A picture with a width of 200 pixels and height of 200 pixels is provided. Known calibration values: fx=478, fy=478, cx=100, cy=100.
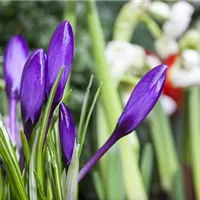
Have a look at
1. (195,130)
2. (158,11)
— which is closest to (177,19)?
(158,11)

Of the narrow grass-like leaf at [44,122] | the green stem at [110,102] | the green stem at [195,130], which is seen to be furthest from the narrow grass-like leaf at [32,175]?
the green stem at [195,130]

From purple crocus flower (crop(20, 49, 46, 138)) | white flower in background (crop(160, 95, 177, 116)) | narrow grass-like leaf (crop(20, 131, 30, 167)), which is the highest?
purple crocus flower (crop(20, 49, 46, 138))

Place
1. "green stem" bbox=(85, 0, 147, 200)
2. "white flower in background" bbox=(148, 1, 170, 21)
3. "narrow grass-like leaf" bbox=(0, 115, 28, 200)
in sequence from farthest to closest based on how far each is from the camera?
"white flower in background" bbox=(148, 1, 170, 21) < "green stem" bbox=(85, 0, 147, 200) < "narrow grass-like leaf" bbox=(0, 115, 28, 200)

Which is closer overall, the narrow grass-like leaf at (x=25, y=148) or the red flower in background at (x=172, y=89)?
the narrow grass-like leaf at (x=25, y=148)

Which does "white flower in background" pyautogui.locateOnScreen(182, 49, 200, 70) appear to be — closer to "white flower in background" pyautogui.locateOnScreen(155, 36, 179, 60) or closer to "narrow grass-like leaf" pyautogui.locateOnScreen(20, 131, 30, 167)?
"white flower in background" pyautogui.locateOnScreen(155, 36, 179, 60)

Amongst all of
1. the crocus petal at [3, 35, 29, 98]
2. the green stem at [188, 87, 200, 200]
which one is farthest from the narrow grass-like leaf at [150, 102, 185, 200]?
the crocus petal at [3, 35, 29, 98]

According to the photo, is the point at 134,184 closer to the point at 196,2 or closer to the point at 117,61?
the point at 117,61

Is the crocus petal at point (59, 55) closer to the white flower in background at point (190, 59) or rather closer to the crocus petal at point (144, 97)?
the crocus petal at point (144, 97)
